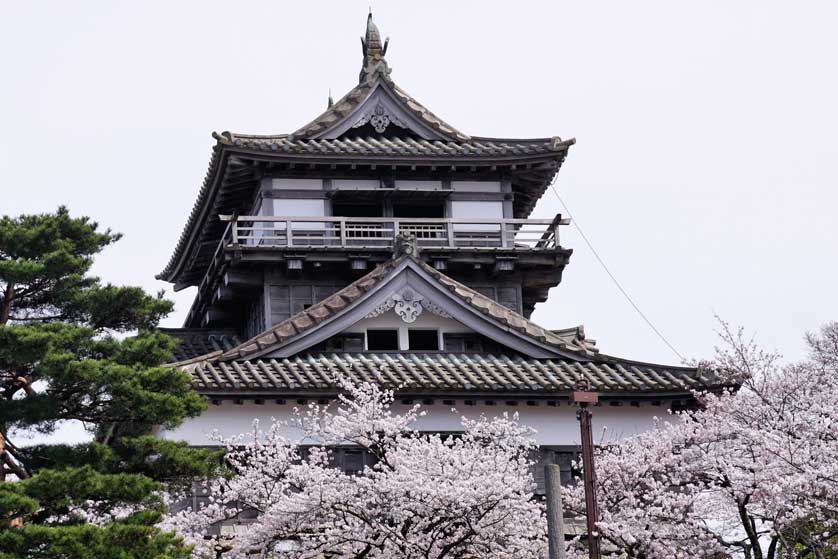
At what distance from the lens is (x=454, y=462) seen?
20.5 meters

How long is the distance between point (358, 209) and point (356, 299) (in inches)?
213

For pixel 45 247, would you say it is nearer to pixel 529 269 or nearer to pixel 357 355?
pixel 357 355

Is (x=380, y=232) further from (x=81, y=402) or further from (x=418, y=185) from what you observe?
(x=81, y=402)

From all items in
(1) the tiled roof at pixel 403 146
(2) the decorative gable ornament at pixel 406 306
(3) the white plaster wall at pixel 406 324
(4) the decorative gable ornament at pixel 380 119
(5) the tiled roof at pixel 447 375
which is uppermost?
(4) the decorative gable ornament at pixel 380 119

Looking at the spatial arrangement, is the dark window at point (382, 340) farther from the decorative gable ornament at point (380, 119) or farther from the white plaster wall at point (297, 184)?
the decorative gable ornament at point (380, 119)

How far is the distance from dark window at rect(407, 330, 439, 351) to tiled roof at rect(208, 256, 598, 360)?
3.17 feet

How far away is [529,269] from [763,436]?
10406 millimetres

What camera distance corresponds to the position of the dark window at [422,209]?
101 feet

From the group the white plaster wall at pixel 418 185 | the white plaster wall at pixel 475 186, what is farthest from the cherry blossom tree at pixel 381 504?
the white plaster wall at pixel 475 186

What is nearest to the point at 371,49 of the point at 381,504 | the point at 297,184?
the point at 297,184

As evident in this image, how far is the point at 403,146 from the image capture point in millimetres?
30359

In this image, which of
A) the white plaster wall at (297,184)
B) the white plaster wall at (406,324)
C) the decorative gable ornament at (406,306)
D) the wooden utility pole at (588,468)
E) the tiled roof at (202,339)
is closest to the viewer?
the wooden utility pole at (588,468)

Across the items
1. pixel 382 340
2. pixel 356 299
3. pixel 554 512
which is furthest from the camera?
pixel 382 340

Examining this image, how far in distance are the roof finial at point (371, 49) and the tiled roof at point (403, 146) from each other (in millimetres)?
2237
